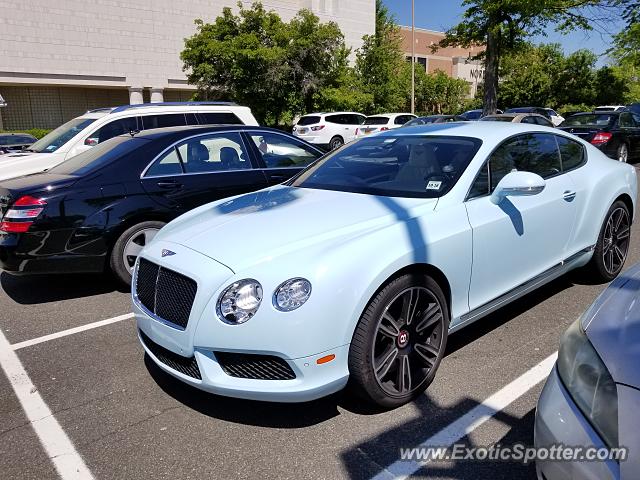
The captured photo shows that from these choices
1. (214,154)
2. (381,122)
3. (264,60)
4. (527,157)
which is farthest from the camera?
(264,60)

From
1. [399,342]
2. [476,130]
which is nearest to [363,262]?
[399,342]

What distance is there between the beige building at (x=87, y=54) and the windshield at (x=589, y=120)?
24902 millimetres

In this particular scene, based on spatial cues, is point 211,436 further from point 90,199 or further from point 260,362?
point 90,199

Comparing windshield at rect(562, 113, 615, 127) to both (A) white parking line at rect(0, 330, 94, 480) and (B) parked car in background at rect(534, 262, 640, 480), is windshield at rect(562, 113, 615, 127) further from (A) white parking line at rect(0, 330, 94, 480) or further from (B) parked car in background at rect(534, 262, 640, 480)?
(A) white parking line at rect(0, 330, 94, 480)

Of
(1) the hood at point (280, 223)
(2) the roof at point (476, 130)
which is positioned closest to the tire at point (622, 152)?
(2) the roof at point (476, 130)

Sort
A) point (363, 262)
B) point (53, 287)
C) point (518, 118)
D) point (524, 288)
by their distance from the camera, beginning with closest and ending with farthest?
point (363, 262) → point (524, 288) → point (53, 287) → point (518, 118)

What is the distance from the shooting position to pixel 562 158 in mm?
4523

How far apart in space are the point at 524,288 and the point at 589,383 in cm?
213

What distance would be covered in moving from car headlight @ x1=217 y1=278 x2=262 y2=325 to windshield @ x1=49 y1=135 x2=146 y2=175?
10.5 feet

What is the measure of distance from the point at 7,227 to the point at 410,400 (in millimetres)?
3843

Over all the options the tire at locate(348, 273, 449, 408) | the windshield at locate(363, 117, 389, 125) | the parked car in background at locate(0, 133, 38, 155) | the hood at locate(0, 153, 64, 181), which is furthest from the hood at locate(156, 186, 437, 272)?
the windshield at locate(363, 117, 389, 125)

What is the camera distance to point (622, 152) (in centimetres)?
1324

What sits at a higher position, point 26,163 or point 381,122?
point 381,122

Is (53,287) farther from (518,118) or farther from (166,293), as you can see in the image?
(518,118)
